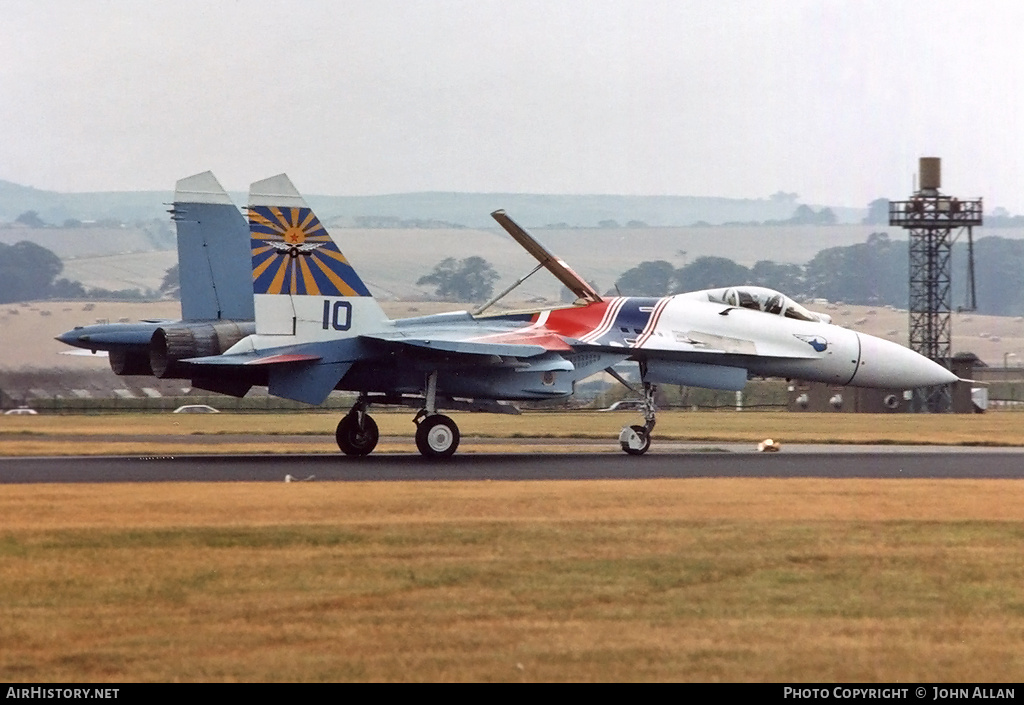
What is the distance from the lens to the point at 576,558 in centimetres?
1149

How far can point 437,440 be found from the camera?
901 inches

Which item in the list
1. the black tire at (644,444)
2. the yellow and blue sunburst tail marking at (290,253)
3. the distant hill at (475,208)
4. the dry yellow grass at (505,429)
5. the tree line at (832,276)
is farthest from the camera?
the distant hill at (475,208)

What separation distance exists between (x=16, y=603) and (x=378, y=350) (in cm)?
1323

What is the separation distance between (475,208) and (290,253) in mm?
100762

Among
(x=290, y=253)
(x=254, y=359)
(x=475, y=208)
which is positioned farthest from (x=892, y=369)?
(x=475, y=208)

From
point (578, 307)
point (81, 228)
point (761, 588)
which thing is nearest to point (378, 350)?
point (578, 307)

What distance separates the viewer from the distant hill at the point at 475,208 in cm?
11412

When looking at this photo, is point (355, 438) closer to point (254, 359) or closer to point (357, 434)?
point (357, 434)

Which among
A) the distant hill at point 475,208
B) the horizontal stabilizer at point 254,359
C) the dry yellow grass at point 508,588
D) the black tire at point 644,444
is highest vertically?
the distant hill at point 475,208

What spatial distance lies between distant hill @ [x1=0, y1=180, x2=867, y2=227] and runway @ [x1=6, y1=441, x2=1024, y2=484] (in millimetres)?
83686

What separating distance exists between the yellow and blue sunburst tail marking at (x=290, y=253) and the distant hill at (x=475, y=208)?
276 feet

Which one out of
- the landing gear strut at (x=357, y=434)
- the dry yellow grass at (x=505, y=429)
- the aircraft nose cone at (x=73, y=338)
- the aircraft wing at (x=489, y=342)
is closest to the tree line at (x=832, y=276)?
the dry yellow grass at (x=505, y=429)

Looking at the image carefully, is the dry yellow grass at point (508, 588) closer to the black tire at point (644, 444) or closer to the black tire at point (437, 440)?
the black tire at point (437, 440)

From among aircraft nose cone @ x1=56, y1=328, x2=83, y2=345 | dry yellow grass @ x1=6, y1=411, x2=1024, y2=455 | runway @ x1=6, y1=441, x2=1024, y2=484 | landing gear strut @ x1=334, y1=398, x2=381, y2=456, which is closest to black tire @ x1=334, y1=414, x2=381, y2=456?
landing gear strut @ x1=334, y1=398, x2=381, y2=456
